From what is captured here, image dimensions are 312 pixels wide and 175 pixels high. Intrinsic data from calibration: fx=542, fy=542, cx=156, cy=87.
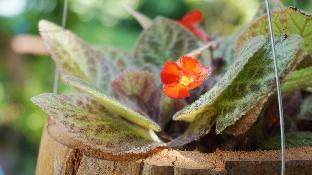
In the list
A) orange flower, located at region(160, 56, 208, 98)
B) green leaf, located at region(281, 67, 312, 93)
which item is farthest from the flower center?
green leaf, located at region(281, 67, 312, 93)

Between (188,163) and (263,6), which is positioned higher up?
(263,6)

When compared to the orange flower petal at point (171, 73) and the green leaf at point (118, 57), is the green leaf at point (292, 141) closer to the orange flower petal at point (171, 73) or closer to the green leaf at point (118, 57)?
the orange flower petal at point (171, 73)

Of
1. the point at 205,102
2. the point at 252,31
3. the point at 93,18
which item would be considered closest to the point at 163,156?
the point at 205,102

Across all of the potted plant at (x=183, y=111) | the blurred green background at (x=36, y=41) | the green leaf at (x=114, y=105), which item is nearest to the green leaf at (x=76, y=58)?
the potted plant at (x=183, y=111)

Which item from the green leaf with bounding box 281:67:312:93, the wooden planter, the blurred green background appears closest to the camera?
the wooden planter

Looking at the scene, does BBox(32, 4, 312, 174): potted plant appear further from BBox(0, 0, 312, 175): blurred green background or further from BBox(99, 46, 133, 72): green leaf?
BBox(0, 0, 312, 175): blurred green background

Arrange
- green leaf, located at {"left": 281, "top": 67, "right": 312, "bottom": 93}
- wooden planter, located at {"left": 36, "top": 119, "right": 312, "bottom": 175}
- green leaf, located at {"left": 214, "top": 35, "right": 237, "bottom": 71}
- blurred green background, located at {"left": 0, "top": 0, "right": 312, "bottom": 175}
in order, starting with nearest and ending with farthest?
wooden planter, located at {"left": 36, "top": 119, "right": 312, "bottom": 175} < green leaf, located at {"left": 281, "top": 67, "right": 312, "bottom": 93} < green leaf, located at {"left": 214, "top": 35, "right": 237, "bottom": 71} < blurred green background, located at {"left": 0, "top": 0, "right": 312, "bottom": 175}

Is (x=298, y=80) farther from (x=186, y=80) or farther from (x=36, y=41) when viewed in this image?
(x=36, y=41)

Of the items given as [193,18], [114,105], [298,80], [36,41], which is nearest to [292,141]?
[298,80]
